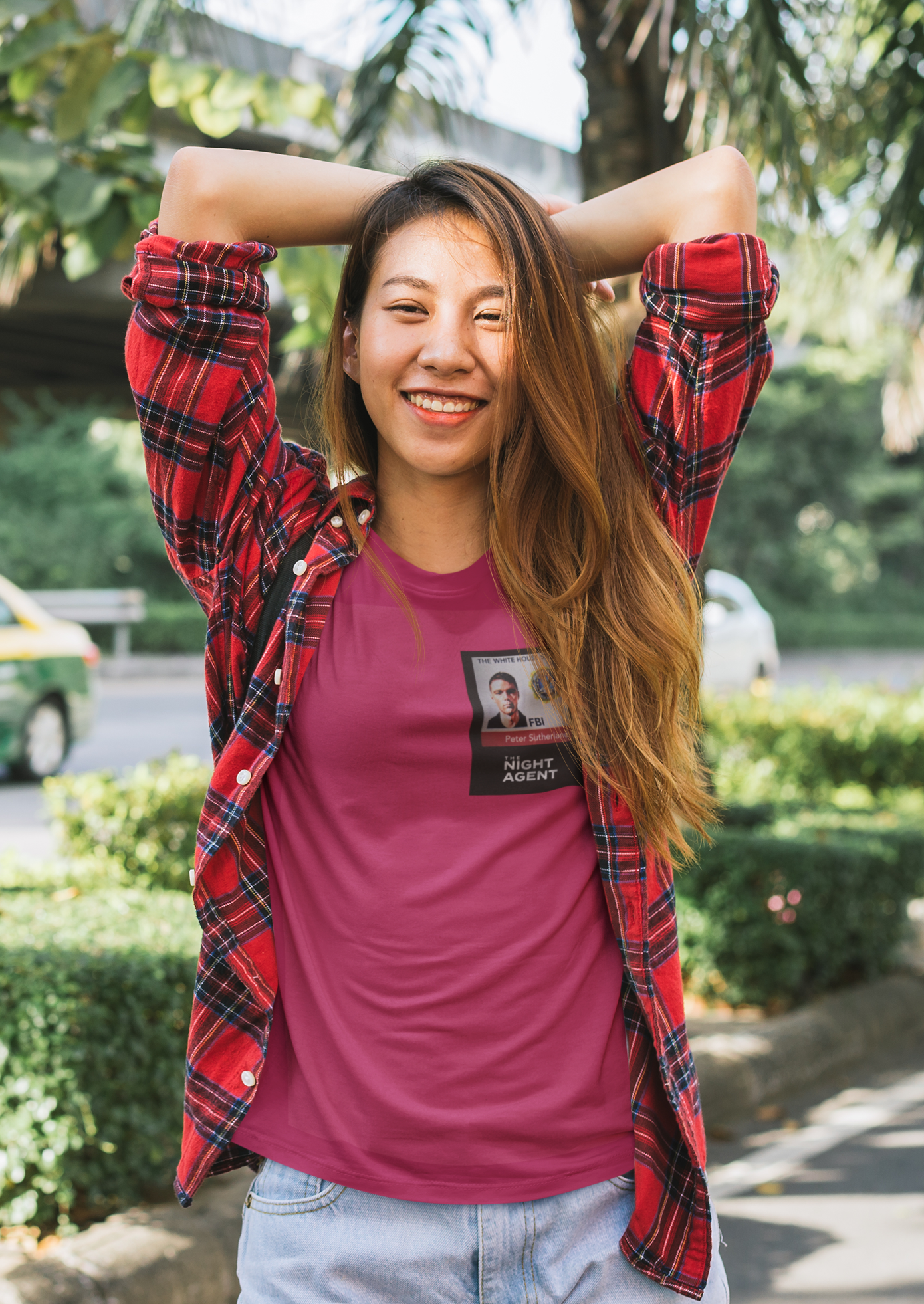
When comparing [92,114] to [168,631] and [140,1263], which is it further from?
[168,631]

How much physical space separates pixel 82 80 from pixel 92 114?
11 centimetres

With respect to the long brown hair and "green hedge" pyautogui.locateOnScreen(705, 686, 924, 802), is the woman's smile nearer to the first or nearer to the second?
the long brown hair

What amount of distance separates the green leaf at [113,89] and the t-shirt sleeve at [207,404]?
1.77 m

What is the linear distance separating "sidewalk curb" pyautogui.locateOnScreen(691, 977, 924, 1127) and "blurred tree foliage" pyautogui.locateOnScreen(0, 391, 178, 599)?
57.5 feet

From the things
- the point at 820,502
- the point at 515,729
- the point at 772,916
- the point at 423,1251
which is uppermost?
the point at 820,502

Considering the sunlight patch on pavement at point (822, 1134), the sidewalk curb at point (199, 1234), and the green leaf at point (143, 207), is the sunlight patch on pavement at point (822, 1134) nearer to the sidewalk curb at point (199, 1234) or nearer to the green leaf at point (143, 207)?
the sidewalk curb at point (199, 1234)

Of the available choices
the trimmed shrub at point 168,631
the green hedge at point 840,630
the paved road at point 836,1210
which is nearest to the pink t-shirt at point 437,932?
the paved road at point 836,1210

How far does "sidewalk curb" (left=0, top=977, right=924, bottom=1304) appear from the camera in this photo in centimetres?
268

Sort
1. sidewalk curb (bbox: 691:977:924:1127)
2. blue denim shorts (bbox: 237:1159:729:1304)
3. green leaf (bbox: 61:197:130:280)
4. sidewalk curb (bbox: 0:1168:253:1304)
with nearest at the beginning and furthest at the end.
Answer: blue denim shorts (bbox: 237:1159:729:1304) → sidewalk curb (bbox: 0:1168:253:1304) → green leaf (bbox: 61:197:130:280) → sidewalk curb (bbox: 691:977:924:1127)

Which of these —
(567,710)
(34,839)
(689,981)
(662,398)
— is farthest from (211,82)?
(34,839)

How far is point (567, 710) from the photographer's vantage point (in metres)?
1.55

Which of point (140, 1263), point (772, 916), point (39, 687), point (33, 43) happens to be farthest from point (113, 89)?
point (39, 687)

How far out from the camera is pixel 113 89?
3.13m

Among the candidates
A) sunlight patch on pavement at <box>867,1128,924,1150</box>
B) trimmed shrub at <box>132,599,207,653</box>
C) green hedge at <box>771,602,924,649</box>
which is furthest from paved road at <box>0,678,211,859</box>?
green hedge at <box>771,602,924,649</box>
